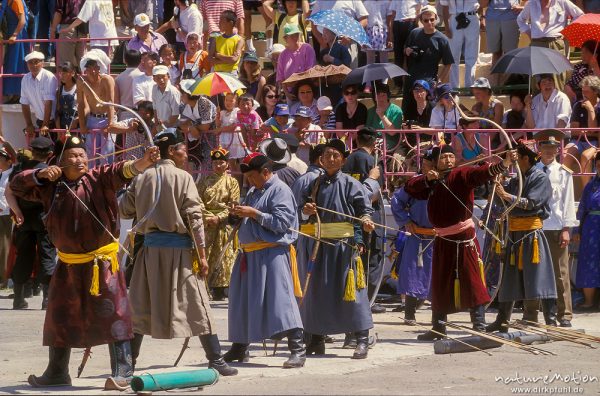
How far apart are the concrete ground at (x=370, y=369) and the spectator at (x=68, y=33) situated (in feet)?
24.1

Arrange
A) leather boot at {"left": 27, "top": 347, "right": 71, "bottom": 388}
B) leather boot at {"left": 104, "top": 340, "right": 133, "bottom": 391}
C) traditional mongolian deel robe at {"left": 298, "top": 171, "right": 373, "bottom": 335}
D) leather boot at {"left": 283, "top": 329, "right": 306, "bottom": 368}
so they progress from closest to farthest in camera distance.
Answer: leather boot at {"left": 104, "top": 340, "right": 133, "bottom": 391} < leather boot at {"left": 27, "top": 347, "right": 71, "bottom": 388} < leather boot at {"left": 283, "top": 329, "right": 306, "bottom": 368} < traditional mongolian deel robe at {"left": 298, "top": 171, "right": 373, "bottom": 335}

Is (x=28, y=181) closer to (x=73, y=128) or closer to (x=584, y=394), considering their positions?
(x=584, y=394)

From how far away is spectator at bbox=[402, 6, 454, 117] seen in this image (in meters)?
17.5

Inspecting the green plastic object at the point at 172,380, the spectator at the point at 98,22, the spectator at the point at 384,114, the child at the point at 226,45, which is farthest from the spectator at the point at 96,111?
the green plastic object at the point at 172,380

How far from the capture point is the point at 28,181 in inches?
409

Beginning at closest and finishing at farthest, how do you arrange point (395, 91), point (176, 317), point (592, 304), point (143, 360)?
point (176, 317), point (143, 360), point (592, 304), point (395, 91)

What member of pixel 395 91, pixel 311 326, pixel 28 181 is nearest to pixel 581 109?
pixel 395 91

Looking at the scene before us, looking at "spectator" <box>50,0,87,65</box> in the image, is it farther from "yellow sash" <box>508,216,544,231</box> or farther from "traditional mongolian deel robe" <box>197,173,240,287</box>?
"yellow sash" <box>508,216,544,231</box>

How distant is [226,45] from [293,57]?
3.31 ft

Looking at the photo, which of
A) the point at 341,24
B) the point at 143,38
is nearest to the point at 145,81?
the point at 143,38

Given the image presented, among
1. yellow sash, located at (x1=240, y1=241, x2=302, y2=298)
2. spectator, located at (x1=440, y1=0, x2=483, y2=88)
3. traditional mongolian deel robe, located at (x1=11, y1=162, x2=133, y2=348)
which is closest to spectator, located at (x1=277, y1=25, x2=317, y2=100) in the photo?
spectator, located at (x1=440, y1=0, x2=483, y2=88)

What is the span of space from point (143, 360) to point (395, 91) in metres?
8.64

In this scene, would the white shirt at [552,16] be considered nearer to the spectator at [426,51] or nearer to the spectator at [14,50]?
the spectator at [426,51]

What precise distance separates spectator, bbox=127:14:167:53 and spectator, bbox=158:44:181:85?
26 cm
